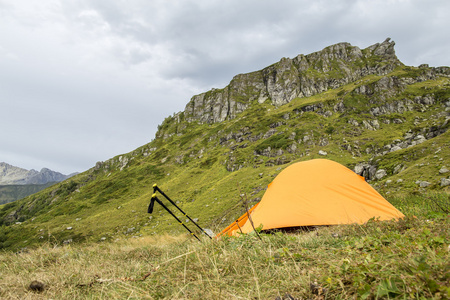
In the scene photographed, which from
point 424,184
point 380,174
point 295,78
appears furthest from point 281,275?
point 295,78

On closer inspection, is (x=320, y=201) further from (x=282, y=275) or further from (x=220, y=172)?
(x=220, y=172)

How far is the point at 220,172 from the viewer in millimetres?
53781

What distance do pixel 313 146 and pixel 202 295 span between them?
51576 mm

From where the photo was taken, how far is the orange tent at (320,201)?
7.33m

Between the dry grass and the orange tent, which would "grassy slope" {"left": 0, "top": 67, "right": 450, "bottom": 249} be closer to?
the orange tent

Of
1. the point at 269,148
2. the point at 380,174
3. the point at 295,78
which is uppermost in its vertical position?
the point at 295,78

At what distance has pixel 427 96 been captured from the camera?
60188mm

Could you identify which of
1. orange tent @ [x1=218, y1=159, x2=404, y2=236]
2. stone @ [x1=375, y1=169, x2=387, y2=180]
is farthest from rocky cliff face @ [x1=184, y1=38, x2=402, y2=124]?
orange tent @ [x1=218, y1=159, x2=404, y2=236]

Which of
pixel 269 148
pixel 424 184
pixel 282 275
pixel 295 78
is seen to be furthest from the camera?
pixel 295 78

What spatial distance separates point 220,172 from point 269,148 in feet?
45.5

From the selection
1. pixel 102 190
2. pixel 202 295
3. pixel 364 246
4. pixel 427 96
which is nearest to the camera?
pixel 202 295

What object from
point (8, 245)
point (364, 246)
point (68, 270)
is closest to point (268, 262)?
point (364, 246)

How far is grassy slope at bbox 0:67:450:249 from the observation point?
25917mm

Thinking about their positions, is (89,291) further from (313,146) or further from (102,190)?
(102,190)
